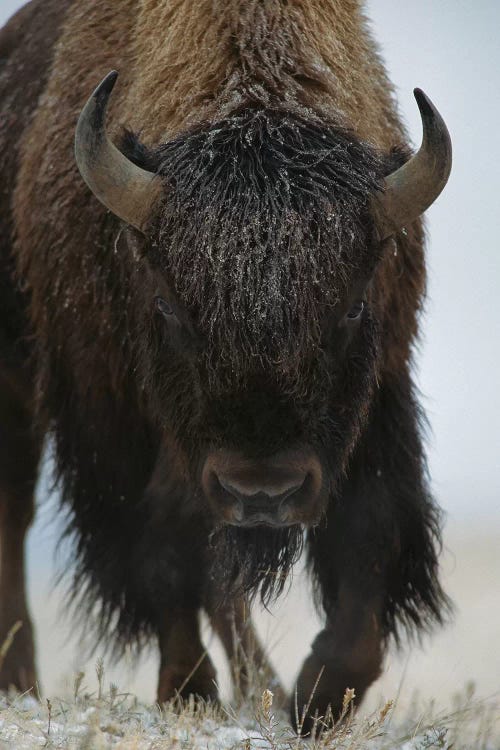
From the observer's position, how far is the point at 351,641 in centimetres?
546

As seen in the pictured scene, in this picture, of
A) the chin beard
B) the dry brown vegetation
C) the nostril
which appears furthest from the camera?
the chin beard

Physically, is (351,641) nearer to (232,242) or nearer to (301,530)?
(301,530)

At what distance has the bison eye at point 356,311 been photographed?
15.8 ft

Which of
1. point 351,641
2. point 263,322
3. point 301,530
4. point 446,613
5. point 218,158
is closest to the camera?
point 263,322

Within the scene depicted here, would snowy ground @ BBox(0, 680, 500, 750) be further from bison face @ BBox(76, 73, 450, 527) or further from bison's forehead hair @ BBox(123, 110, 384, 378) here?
bison's forehead hair @ BBox(123, 110, 384, 378)

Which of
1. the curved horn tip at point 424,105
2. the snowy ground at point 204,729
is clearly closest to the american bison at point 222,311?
the curved horn tip at point 424,105

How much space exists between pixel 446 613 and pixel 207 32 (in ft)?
8.50

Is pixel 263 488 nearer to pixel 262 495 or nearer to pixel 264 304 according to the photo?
pixel 262 495

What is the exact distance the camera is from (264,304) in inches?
173

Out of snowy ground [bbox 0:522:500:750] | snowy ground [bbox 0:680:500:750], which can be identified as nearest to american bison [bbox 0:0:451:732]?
snowy ground [bbox 0:522:500:750]

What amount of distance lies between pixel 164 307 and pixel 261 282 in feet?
Result: 1.94

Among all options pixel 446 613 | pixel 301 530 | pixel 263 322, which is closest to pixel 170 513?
pixel 301 530

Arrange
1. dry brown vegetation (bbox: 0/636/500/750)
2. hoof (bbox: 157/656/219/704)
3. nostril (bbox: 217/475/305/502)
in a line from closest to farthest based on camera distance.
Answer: dry brown vegetation (bbox: 0/636/500/750), nostril (bbox: 217/475/305/502), hoof (bbox: 157/656/219/704)

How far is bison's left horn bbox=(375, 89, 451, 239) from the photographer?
15.5 feet
